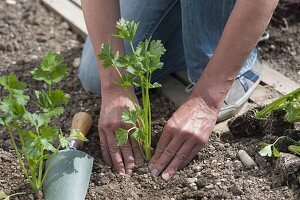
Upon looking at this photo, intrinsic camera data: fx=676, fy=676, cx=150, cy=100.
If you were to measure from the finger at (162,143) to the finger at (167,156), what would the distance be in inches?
0.5

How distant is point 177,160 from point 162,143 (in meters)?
0.07

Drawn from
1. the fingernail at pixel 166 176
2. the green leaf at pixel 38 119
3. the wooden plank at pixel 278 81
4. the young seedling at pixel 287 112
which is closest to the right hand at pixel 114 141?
the fingernail at pixel 166 176

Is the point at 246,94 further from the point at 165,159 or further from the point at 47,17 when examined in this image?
A: the point at 47,17

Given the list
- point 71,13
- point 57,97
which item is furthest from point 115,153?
point 71,13

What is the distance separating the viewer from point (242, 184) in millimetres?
2098

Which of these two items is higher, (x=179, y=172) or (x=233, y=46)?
(x=233, y=46)

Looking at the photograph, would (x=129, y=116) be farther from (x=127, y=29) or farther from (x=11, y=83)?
(x=11, y=83)

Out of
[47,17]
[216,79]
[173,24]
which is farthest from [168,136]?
[47,17]

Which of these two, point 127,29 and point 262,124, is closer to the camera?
point 127,29

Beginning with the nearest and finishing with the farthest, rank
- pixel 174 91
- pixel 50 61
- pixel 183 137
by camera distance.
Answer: pixel 50 61 → pixel 183 137 → pixel 174 91

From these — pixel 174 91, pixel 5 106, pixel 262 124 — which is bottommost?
pixel 174 91

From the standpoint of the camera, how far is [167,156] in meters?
2.16

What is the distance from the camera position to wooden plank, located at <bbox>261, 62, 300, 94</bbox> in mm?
2607

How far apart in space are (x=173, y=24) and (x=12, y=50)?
2.53ft
